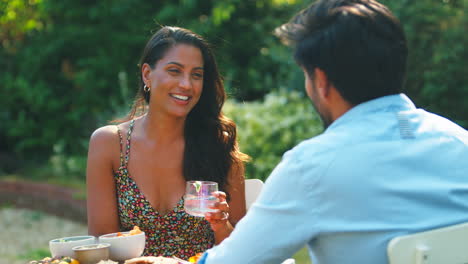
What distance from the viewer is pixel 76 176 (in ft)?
31.0

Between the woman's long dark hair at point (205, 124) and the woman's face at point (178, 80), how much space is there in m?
0.05

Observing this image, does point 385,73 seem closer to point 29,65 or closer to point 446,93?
point 446,93

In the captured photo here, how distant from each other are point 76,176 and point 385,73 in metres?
8.26

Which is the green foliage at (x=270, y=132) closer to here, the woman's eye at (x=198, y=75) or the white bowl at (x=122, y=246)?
the woman's eye at (x=198, y=75)

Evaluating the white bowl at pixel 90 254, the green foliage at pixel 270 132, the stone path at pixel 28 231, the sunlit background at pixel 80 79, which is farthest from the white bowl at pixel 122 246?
the sunlit background at pixel 80 79

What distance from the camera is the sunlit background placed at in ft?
27.5

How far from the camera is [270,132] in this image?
7.02 metres

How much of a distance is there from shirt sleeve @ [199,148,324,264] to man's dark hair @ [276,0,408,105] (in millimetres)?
290

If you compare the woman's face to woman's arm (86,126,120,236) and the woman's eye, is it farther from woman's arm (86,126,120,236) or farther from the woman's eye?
woman's arm (86,126,120,236)

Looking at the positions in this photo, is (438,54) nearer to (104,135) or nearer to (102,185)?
(104,135)

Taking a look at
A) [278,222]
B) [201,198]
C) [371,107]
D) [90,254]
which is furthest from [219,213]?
[371,107]

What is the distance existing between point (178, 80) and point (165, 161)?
0.44 metres

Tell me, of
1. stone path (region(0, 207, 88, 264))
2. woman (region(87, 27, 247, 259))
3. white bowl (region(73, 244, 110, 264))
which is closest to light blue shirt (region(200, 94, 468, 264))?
white bowl (region(73, 244, 110, 264))

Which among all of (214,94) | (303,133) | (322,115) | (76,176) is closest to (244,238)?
(322,115)
